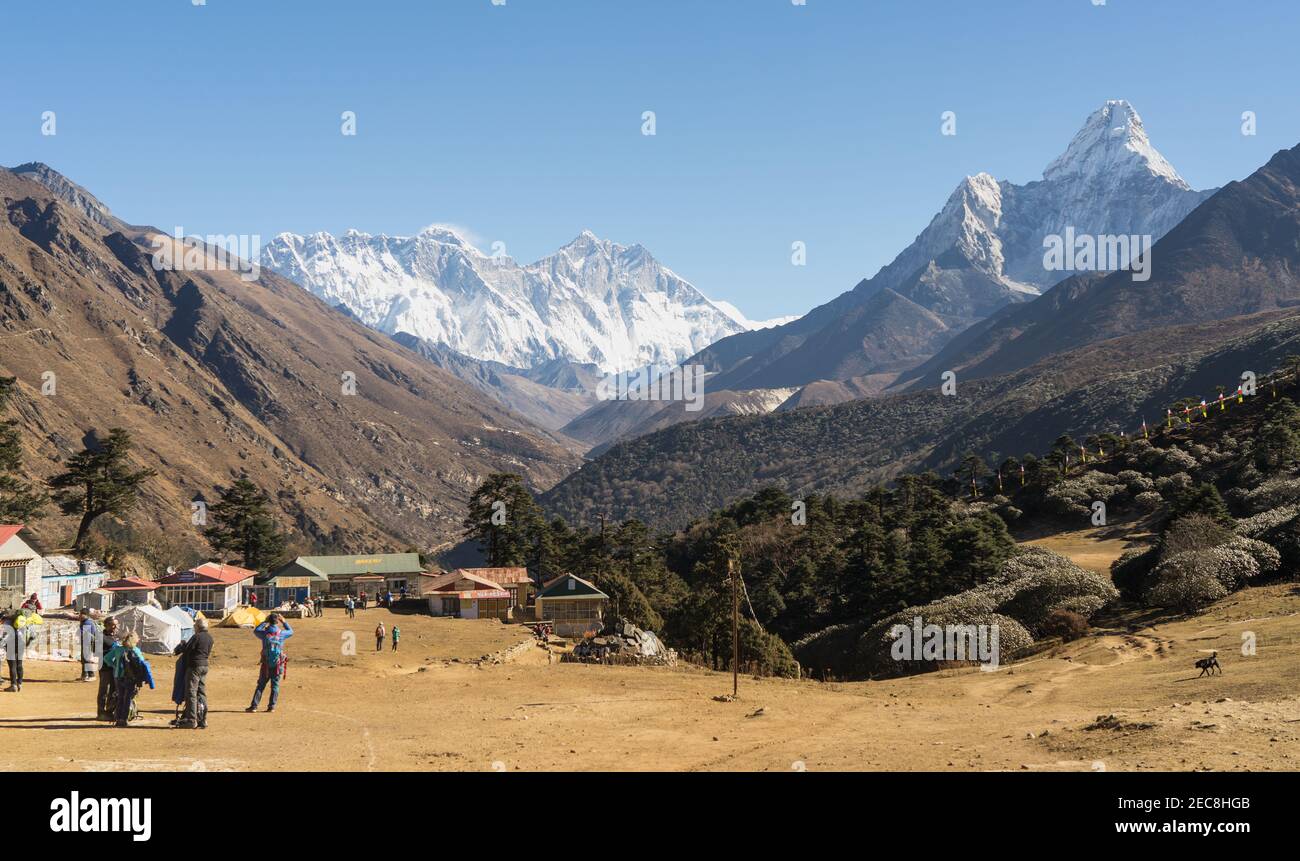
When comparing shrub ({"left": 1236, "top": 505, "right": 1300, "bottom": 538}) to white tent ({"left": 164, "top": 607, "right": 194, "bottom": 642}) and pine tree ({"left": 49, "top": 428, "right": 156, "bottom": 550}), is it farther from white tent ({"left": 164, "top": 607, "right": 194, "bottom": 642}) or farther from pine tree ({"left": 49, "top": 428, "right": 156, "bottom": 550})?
pine tree ({"left": 49, "top": 428, "right": 156, "bottom": 550})

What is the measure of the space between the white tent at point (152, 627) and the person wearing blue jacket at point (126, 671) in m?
17.5

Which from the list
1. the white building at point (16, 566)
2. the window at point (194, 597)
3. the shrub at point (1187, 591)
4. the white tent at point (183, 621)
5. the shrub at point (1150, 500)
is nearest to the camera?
the white tent at point (183, 621)

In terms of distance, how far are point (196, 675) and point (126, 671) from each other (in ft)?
4.98

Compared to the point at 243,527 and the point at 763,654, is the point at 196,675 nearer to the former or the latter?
the point at 763,654

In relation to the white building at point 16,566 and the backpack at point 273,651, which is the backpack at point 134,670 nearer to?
the backpack at point 273,651

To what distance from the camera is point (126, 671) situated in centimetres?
1923

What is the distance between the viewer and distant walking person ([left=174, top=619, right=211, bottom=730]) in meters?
18.7

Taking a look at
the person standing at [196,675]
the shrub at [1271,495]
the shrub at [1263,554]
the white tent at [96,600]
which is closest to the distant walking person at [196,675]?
the person standing at [196,675]

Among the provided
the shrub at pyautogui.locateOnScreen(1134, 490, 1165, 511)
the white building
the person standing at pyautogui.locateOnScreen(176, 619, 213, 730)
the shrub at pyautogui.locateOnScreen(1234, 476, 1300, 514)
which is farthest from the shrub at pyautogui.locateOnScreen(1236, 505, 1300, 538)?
the white building

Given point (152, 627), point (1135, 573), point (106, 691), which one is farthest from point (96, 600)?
point (1135, 573)

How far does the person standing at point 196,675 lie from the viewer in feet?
61.4

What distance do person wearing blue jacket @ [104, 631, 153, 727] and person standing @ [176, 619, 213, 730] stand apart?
0.79 m
